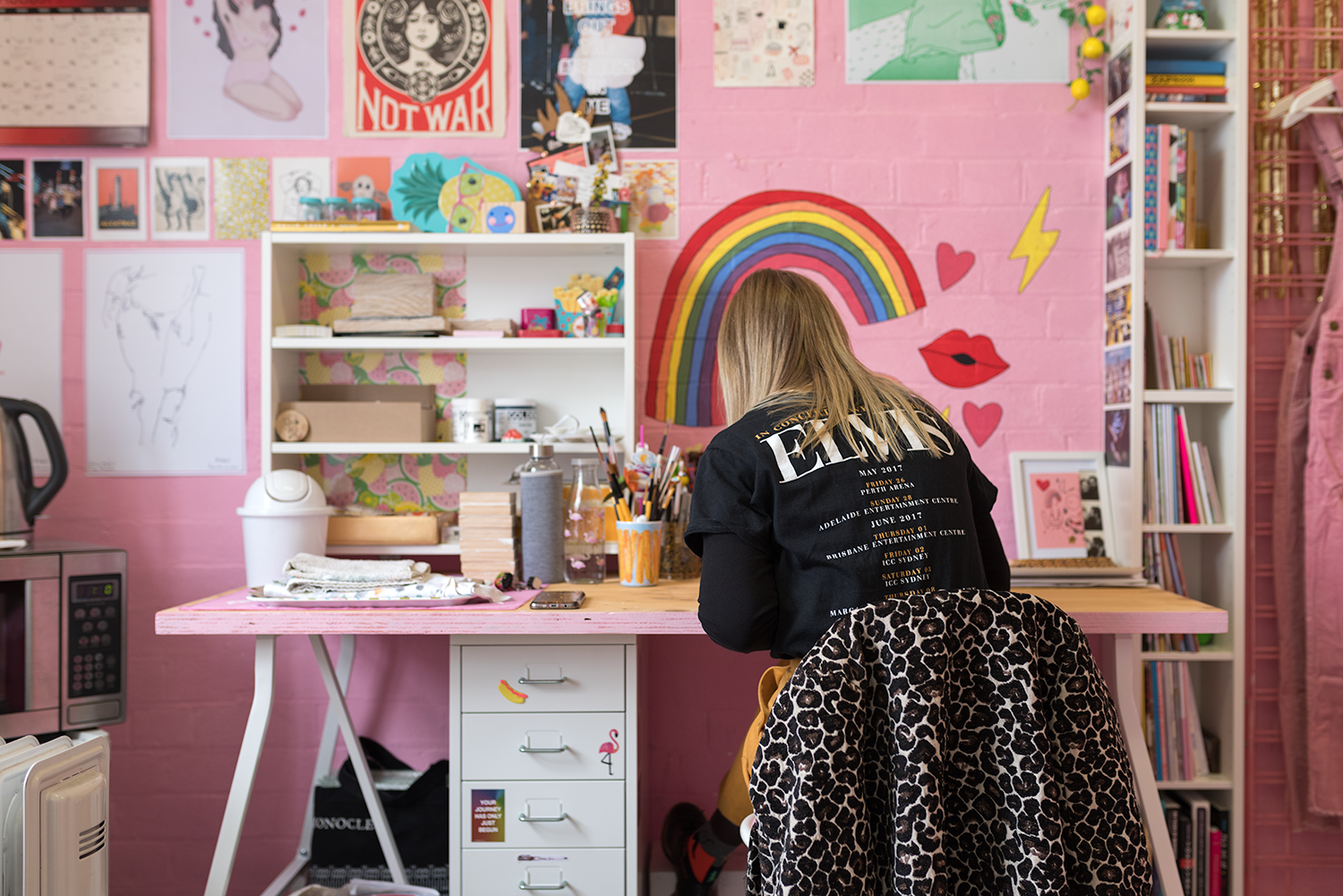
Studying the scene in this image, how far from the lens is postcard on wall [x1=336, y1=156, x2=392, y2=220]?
2.37 meters

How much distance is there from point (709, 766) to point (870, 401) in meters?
1.39

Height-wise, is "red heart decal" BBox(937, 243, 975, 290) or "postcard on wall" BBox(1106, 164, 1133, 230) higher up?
"postcard on wall" BBox(1106, 164, 1133, 230)

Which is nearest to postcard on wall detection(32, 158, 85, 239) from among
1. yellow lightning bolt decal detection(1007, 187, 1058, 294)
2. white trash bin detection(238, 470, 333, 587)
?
white trash bin detection(238, 470, 333, 587)

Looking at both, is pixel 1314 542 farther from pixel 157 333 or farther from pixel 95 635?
pixel 157 333

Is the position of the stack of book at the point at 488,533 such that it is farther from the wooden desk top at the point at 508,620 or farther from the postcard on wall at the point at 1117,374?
the postcard on wall at the point at 1117,374

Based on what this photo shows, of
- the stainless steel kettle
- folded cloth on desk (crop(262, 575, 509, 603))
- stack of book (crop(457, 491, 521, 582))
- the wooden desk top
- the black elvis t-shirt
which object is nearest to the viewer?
the black elvis t-shirt

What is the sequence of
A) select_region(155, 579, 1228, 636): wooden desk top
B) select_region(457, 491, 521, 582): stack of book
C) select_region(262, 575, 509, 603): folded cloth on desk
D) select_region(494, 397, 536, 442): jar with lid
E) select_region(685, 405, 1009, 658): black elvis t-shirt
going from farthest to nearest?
select_region(494, 397, 536, 442): jar with lid, select_region(457, 491, 521, 582): stack of book, select_region(262, 575, 509, 603): folded cloth on desk, select_region(155, 579, 1228, 636): wooden desk top, select_region(685, 405, 1009, 658): black elvis t-shirt

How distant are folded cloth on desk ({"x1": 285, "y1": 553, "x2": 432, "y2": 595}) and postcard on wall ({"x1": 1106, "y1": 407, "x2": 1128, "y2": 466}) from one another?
1.71 meters

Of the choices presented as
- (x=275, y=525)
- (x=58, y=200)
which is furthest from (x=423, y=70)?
(x=275, y=525)

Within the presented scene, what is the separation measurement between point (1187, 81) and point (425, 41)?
193 cm

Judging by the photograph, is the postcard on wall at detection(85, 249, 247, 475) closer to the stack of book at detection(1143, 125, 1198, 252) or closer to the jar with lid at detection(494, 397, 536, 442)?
the jar with lid at detection(494, 397, 536, 442)

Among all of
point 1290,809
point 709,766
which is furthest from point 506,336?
point 1290,809

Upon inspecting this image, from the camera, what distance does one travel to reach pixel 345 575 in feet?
6.12

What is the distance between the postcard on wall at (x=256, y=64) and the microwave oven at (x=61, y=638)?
1.18 meters
